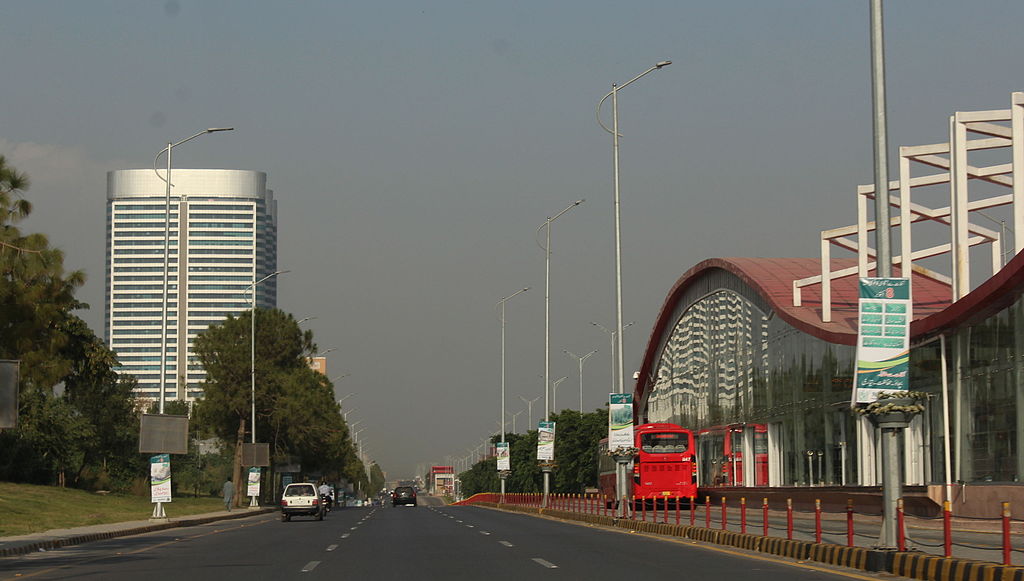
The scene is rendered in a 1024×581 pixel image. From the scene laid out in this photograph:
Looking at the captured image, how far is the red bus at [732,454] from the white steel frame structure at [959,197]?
9.12m

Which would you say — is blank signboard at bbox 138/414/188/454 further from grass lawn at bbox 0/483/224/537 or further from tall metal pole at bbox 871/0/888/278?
tall metal pole at bbox 871/0/888/278

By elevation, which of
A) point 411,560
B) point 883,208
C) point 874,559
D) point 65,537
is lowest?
point 65,537

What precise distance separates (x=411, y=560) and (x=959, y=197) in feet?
79.4

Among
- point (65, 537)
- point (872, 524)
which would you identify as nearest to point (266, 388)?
point (872, 524)

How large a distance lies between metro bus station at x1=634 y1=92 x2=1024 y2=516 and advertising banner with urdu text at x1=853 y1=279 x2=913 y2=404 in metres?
7.27

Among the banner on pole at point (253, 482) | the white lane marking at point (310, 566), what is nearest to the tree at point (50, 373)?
the banner on pole at point (253, 482)

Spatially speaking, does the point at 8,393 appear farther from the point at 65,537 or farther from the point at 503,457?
the point at 503,457

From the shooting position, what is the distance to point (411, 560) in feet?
71.3

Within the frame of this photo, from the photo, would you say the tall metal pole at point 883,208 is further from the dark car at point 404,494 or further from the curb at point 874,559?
the dark car at point 404,494

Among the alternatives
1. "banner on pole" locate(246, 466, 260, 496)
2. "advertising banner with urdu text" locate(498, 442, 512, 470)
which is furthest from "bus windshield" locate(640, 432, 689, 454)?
"banner on pole" locate(246, 466, 260, 496)

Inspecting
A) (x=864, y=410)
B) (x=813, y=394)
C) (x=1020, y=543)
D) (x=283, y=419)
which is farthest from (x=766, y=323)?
(x=864, y=410)

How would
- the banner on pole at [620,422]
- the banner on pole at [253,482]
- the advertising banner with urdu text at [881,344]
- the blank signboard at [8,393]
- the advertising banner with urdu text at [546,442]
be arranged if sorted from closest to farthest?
the advertising banner with urdu text at [881,344] → the blank signboard at [8,393] → the banner on pole at [620,422] → the advertising banner with urdu text at [546,442] → the banner on pole at [253,482]

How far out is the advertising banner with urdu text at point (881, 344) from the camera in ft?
61.2

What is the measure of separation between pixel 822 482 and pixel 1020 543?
2899 centimetres
